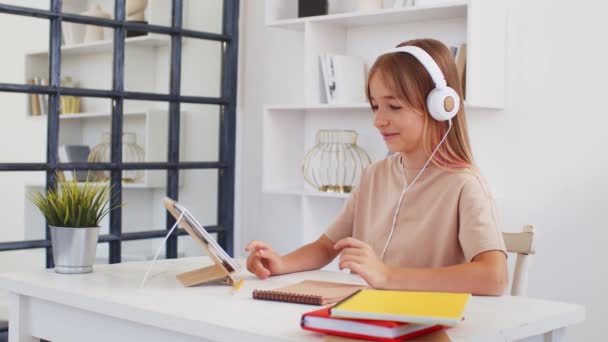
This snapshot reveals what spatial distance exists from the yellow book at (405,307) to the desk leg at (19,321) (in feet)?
3.16

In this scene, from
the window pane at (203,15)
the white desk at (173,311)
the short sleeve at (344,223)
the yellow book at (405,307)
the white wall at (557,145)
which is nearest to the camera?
the yellow book at (405,307)

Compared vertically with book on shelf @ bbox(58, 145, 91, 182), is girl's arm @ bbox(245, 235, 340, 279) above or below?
below

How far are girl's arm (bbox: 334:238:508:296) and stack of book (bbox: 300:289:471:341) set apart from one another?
0.87 feet

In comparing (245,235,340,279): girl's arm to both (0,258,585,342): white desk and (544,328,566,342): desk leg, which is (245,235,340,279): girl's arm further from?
(544,328,566,342): desk leg

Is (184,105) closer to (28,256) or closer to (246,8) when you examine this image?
(246,8)

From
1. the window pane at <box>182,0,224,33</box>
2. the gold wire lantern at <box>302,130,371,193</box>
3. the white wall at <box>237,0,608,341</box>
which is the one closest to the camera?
the white wall at <box>237,0,608,341</box>

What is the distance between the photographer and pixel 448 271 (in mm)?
1753

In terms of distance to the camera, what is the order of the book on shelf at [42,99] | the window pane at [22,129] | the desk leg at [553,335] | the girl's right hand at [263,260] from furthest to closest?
the book on shelf at [42,99], the window pane at [22,129], the girl's right hand at [263,260], the desk leg at [553,335]

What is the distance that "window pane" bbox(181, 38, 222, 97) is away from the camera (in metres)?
3.83

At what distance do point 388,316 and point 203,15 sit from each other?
2.81 metres

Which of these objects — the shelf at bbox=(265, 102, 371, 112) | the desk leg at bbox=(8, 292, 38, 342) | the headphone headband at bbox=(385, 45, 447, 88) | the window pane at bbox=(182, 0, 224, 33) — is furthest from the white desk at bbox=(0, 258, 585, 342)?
the window pane at bbox=(182, 0, 224, 33)

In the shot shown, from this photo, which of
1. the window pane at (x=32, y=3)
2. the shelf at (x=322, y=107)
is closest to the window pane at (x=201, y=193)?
the shelf at (x=322, y=107)

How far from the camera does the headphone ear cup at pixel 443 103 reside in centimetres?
191

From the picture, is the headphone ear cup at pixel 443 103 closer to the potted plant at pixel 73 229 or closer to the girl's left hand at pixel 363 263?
the girl's left hand at pixel 363 263
